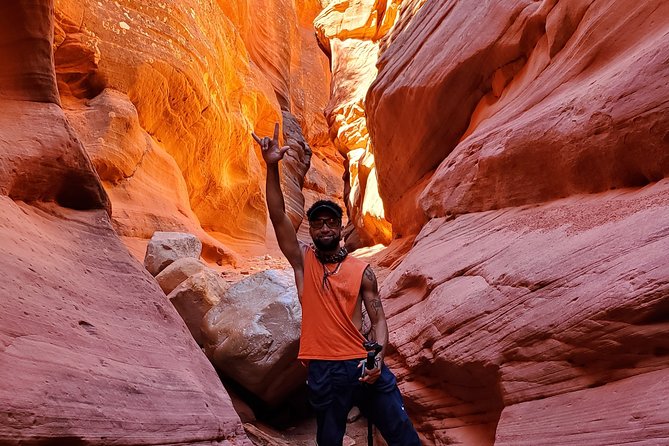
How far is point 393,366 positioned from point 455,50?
471 centimetres

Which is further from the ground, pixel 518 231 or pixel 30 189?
pixel 30 189

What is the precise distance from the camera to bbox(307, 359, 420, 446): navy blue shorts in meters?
3.28

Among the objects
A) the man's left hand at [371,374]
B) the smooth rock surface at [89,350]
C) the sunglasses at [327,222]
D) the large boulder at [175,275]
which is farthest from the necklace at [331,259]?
the large boulder at [175,275]

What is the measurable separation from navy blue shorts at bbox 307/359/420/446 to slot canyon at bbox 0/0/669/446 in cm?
58

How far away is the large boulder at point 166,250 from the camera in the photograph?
8.09 metres

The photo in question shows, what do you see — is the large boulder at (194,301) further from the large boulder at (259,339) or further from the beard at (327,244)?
the beard at (327,244)

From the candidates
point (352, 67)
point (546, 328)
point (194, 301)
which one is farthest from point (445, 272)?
point (352, 67)

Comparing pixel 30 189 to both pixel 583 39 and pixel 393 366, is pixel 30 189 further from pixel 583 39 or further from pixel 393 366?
pixel 583 39

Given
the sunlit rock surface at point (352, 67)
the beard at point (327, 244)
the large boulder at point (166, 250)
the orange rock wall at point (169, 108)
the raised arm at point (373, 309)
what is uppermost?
the sunlit rock surface at point (352, 67)

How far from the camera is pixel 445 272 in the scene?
5148 mm

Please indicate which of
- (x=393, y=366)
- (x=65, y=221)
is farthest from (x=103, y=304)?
(x=393, y=366)

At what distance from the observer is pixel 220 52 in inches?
654

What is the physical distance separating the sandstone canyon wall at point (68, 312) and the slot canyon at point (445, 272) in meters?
0.01

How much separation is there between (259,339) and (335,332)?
80.8 inches
